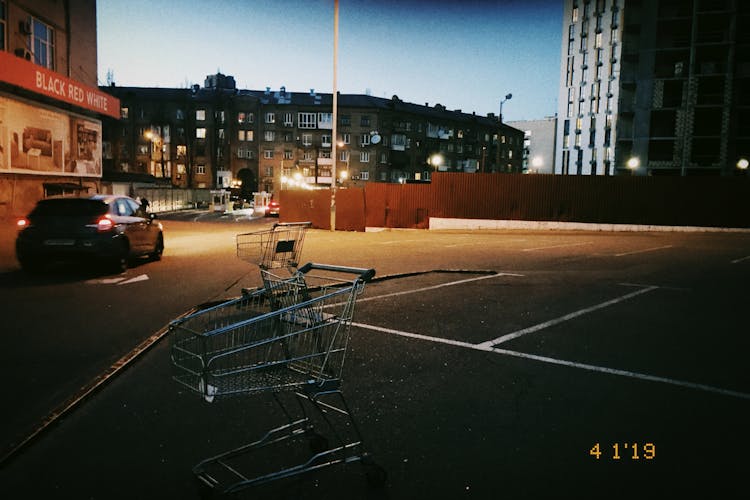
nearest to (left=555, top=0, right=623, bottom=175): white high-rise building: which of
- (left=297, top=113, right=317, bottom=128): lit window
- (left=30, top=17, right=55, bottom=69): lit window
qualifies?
(left=297, top=113, right=317, bottom=128): lit window

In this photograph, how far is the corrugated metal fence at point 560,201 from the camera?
25.2 meters

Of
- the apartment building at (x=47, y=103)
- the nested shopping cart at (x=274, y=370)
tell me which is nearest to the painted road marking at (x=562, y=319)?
the nested shopping cart at (x=274, y=370)

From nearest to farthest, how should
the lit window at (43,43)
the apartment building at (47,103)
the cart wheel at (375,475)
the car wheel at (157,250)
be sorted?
the cart wheel at (375,475) < the car wheel at (157,250) < the apartment building at (47,103) < the lit window at (43,43)

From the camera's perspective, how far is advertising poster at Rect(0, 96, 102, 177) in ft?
76.7

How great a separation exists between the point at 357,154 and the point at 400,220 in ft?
180

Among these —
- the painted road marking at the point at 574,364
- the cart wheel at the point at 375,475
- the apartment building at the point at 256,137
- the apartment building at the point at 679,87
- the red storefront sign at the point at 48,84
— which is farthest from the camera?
the apartment building at the point at 256,137

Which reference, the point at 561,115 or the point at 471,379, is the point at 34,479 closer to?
the point at 471,379

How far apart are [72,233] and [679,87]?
5901 cm

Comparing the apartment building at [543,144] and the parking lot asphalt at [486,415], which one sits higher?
the apartment building at [543,144]

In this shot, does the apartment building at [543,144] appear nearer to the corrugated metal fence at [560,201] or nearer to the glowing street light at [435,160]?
the glowing street light at [435,160]

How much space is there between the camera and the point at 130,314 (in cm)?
768

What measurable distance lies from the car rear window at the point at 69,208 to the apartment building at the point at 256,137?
2600 inches

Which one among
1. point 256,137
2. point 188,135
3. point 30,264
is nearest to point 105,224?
point 30,264

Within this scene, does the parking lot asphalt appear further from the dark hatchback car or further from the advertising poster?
the advertising poster
